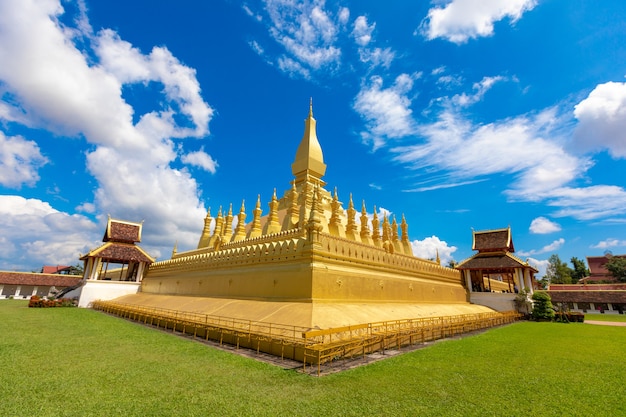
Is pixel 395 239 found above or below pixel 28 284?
above

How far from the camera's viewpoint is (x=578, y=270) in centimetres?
6016

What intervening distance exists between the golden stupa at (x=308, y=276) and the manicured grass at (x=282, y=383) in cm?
401

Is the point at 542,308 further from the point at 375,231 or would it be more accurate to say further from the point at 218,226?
the point at 218,226

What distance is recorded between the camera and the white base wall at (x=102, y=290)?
30.2 metres

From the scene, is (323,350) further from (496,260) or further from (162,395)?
(496,260)

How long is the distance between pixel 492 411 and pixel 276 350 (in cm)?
711

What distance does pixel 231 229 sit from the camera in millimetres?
33719

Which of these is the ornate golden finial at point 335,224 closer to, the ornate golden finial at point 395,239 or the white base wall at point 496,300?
the ornate golden finial at point 395,239

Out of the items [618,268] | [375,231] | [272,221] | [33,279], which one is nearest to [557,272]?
[618,268]

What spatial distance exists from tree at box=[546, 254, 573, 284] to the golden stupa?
41661 mm

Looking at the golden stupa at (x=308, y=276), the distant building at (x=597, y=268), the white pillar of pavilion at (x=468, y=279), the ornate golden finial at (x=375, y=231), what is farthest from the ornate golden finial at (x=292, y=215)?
the distant building at (x=597, y=268)

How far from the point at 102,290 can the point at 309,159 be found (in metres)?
25.2

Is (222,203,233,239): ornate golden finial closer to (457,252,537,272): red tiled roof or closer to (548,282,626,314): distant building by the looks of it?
(457,252,537,272): red tiled roof

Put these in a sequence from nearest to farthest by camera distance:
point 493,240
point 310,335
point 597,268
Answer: point 310,335
point 493,240
point 597,268
